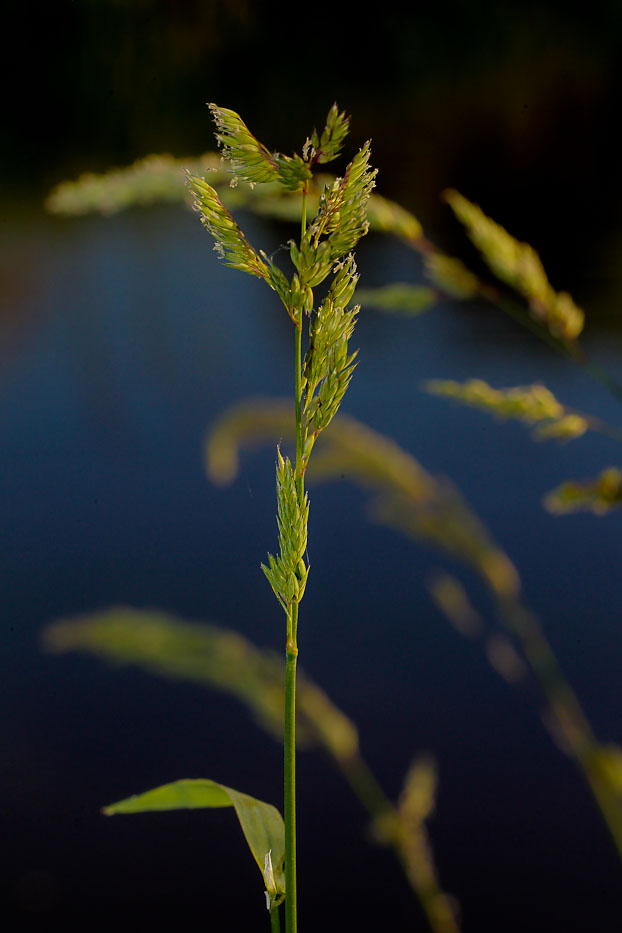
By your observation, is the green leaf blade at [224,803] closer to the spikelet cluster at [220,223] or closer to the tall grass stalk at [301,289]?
the tall grass stalk at [301,289]

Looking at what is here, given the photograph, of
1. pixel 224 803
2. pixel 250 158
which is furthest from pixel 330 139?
pixel 224 803

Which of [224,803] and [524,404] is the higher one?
[524,404]

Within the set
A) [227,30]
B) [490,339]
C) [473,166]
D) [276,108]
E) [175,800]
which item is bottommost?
[175,800]

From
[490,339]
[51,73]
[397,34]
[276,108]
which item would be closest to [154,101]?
[51,73]

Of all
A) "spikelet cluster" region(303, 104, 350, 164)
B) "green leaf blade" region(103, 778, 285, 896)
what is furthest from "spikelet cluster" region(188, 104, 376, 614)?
"green leaf blade" region(103, 778, 285, 896)

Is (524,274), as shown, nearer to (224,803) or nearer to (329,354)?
(329,354)

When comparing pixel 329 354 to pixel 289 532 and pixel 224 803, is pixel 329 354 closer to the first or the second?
Answer: pixel 289 532

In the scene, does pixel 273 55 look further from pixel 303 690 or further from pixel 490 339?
pixel 303 690

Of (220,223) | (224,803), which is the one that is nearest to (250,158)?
(220,223)
